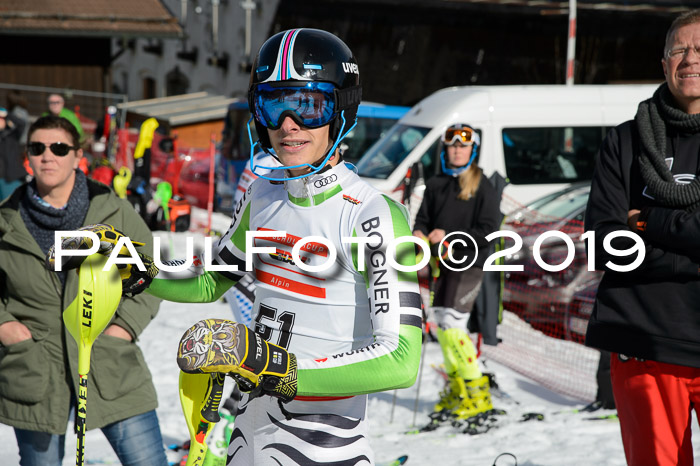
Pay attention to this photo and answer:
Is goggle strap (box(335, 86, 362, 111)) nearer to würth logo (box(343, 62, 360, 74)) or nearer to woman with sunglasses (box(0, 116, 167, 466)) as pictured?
würth logo (box(343, 62, 360, 74))

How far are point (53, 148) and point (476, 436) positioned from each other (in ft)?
12.4

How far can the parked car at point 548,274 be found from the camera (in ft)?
28.5

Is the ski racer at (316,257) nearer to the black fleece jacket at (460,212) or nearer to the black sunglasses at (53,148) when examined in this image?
the black sunglasses at (53,148)

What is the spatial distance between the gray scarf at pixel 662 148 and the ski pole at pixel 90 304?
6.63 feet

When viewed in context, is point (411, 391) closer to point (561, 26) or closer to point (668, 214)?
point (668, 214)

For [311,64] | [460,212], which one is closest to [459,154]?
[460,212]

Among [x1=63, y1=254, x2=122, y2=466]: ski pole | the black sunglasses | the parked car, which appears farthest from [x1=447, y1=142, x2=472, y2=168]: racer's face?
[x1=63, y1=254, x2=122, y2=466]: ski pole

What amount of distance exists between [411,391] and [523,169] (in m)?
4.90

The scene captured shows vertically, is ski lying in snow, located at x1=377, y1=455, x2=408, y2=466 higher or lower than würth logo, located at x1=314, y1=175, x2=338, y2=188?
lower

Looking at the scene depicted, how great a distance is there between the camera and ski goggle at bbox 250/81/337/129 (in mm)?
2555

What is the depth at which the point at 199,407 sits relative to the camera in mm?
2527

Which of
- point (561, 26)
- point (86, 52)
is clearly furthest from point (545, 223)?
point (86, 52)

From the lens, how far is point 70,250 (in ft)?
8.52

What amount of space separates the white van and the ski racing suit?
26.9 feet
